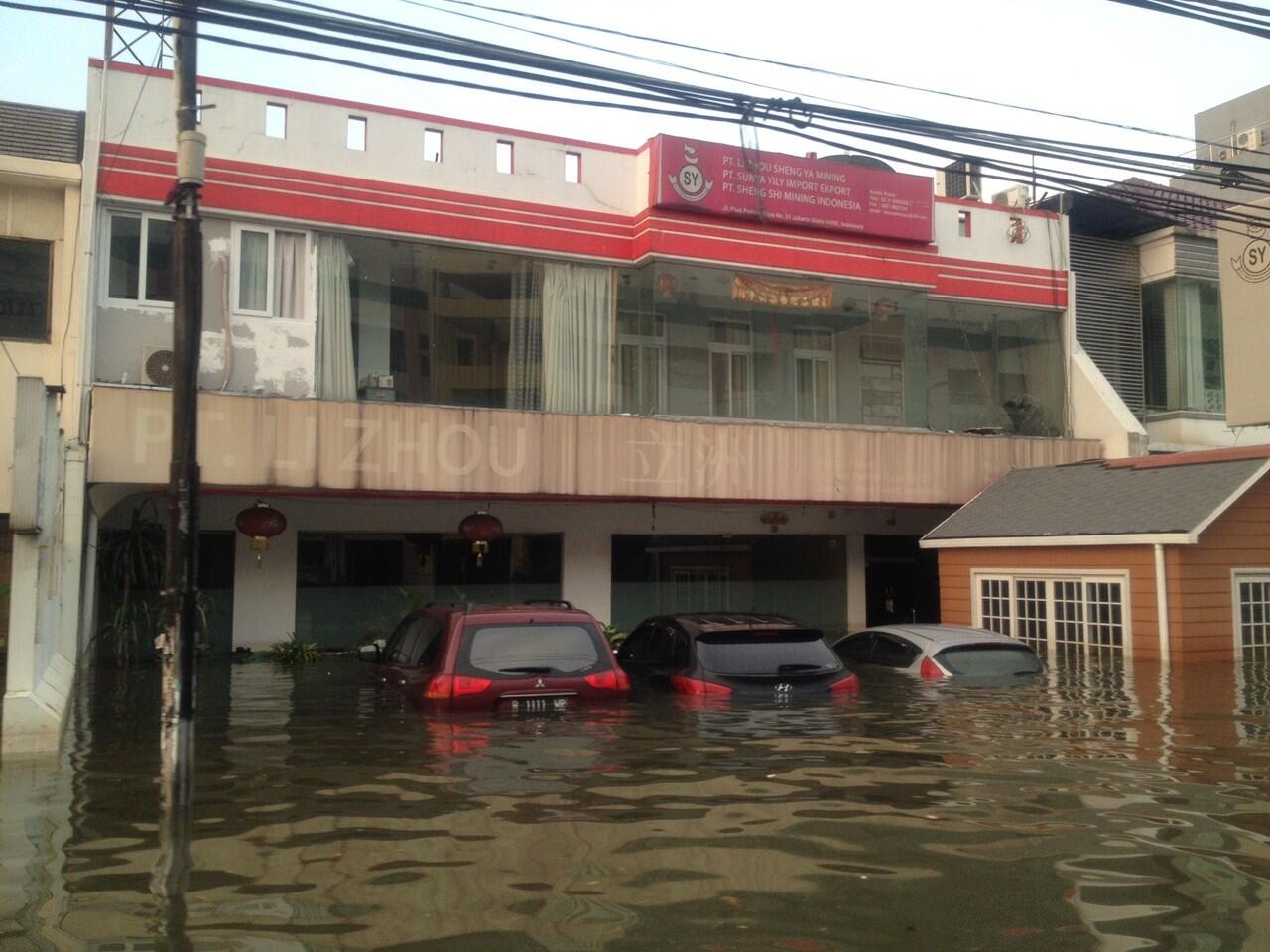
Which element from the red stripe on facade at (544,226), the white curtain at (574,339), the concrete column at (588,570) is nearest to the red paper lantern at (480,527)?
the white curtain at (574,339)

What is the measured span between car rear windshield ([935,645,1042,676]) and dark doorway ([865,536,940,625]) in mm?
10535

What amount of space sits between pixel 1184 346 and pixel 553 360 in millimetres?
14328

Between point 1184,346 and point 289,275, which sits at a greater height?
point 1184,346

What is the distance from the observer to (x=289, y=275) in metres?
18.3

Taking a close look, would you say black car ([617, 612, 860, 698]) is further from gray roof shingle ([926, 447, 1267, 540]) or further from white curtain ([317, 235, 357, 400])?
white curtain ([317, 235, 357, 400])

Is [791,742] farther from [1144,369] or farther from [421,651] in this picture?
[1144,369]

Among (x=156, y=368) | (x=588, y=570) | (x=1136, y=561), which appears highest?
(x=156, y=368)

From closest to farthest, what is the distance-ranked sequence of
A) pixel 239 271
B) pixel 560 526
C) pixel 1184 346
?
pixel 239 271
pixel 560 526
pixel 1184 346

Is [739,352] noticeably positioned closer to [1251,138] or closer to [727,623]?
[727,623]

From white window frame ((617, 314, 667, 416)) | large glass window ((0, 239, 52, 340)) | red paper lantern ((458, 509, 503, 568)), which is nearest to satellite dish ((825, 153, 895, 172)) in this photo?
white window frame ((617, 314, 667, 416))

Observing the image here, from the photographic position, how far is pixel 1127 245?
25844mm

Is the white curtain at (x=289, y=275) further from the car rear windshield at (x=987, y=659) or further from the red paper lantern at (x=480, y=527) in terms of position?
the car rear windshield at (x=987, y=659)

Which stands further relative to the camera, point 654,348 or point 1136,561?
point 654,348

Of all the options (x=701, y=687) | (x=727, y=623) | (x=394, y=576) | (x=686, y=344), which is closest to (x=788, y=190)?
(x=686, y=344)
